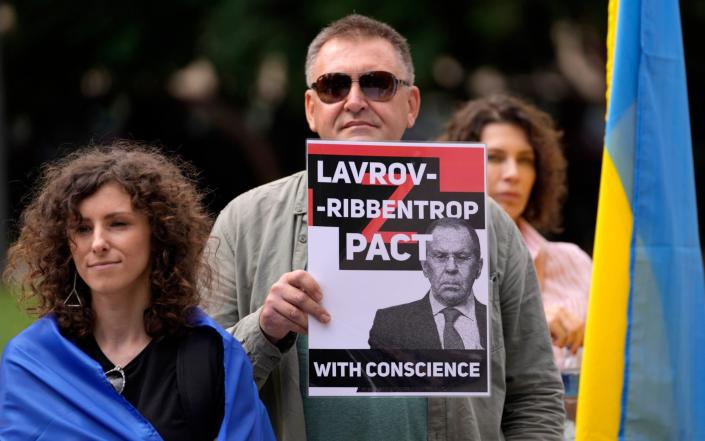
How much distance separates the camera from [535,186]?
16.3 feet

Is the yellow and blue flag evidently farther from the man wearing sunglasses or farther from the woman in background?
the woman in background

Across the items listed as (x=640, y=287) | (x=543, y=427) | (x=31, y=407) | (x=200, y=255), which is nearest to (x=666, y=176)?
(x=640, y=287)

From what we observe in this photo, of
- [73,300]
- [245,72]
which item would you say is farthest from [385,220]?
[245,72]

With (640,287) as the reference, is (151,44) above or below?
above

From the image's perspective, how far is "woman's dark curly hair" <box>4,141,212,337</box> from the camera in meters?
3.10

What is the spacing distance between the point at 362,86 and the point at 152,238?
30.7 inches

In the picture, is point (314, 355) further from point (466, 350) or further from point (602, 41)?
point (602, 41)

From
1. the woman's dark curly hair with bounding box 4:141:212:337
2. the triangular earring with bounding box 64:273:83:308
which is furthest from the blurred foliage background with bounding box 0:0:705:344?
the triangular earring with bounding box 64:273:83:308

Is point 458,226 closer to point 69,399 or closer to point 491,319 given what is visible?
point 491,319

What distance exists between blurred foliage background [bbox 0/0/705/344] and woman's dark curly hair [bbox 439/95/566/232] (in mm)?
7233

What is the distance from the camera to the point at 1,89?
636 inches

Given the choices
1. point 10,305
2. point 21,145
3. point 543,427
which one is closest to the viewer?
point 543,427

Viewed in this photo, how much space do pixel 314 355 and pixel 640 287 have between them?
1.17m

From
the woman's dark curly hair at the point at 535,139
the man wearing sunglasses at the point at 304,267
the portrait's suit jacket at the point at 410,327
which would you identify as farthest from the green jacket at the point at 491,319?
the woman's dark curly hair at the point at 535,139
